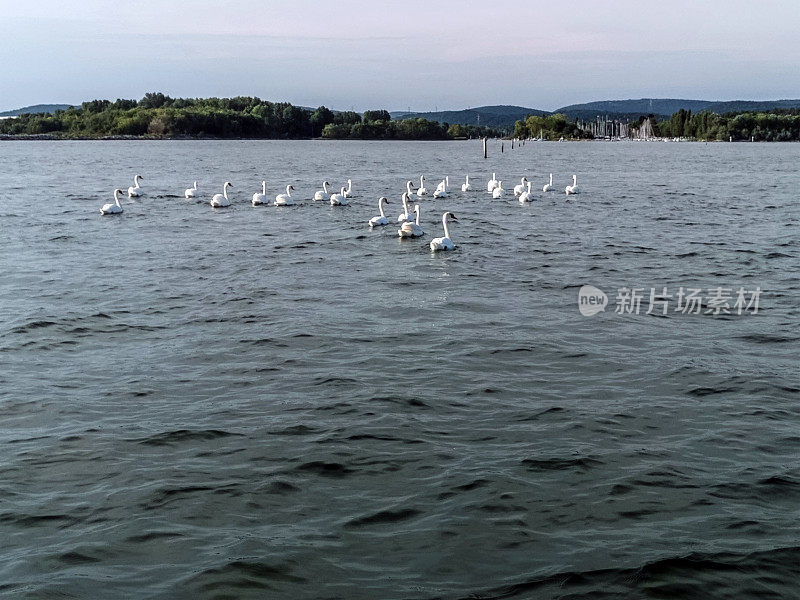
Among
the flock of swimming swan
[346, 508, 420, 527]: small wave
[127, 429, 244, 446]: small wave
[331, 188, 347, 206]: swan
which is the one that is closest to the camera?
[346, 508, 420, 527]: small wave

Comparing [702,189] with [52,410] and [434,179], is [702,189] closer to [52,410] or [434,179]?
[434,179]

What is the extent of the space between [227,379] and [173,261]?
37.7ft

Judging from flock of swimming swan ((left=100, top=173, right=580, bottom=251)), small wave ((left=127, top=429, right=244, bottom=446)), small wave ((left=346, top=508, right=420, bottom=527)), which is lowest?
small wave ((left=346, top=508, right=420, bottom=527))

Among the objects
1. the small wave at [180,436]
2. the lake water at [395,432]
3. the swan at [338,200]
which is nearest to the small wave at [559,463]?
the lake water at [395,432]

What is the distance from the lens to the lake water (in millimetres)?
7219

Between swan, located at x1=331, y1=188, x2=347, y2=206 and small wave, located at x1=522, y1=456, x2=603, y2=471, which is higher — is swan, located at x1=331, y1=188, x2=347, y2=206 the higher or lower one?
the higher one

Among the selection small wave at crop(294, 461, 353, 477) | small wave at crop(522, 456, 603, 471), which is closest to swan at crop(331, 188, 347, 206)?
small wave at crop(294, 461, 353, 477)

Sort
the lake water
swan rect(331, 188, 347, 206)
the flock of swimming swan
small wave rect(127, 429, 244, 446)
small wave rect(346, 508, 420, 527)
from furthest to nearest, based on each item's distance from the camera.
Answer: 1. swan rect(331, 188, 347, 206)
2. the flock of swimming swan
3. small wave rect(127, 429, 244, 446)
4. small wave rect(346, 508, 420, 527)
5. the lake water

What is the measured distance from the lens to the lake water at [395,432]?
→ 722 centimetres

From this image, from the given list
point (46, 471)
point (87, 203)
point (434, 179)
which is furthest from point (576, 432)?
point (434, 179)

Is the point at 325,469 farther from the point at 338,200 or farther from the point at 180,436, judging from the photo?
the point at 338,200

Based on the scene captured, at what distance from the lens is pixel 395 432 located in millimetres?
10062

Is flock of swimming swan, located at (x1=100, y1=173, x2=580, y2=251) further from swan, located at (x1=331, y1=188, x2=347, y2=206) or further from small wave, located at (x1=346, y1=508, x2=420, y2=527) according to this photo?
small wave, located at (x1=346, y1=508, x2=420, y2=527)

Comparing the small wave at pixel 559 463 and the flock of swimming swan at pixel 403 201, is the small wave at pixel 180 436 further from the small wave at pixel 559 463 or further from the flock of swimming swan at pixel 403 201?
the flock of swimming swan at pixel 403 201
